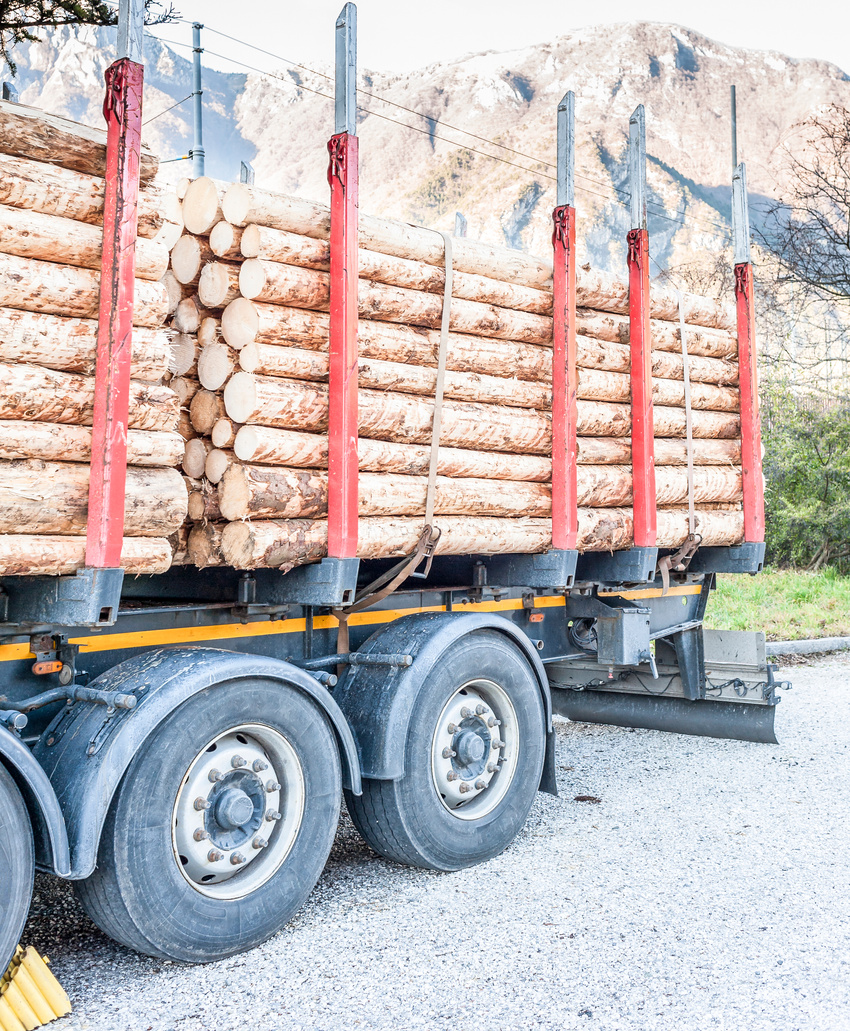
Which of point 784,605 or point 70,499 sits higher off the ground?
point 70,499

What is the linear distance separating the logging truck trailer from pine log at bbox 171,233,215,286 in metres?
0.55

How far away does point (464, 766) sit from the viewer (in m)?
4.88

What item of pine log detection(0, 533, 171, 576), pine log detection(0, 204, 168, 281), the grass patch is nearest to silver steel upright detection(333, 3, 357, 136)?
pine log detection(0, 204, 168, 281)

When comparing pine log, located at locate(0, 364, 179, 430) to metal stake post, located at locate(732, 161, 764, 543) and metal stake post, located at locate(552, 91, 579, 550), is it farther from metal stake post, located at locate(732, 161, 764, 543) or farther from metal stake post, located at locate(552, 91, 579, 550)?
metal stake post, located at locate(732, 161, 764, 543)

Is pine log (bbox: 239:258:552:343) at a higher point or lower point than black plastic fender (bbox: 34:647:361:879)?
higher

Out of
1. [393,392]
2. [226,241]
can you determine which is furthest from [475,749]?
[226,241]

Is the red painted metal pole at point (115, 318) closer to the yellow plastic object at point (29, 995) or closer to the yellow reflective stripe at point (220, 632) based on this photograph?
the yellow reflective stripe at point (220, 632)

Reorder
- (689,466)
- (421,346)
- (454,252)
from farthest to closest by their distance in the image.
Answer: (689,466)
(454,252)
(421,346)

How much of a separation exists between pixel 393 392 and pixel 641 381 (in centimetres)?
191

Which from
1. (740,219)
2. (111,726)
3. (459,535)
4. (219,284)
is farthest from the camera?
(740,219)

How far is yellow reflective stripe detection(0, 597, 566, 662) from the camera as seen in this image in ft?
12.4

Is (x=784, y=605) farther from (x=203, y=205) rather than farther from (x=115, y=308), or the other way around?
(x=115, y=308)

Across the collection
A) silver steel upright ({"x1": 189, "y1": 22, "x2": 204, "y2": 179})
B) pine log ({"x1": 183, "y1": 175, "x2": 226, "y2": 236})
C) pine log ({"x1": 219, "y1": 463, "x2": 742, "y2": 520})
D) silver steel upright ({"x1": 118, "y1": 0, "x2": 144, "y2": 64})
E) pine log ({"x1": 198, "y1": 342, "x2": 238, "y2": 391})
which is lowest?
pine log ({"x1": 219, "y1": 463, "x2": 742, "y2": 520})

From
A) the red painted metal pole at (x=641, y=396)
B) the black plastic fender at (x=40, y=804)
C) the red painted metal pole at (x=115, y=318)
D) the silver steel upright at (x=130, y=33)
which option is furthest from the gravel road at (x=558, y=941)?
the silver steel upright at (x=130, y=33)
